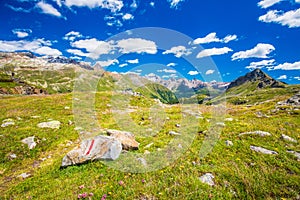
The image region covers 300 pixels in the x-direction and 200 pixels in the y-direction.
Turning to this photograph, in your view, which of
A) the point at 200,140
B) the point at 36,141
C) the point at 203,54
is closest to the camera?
the point at 200,140

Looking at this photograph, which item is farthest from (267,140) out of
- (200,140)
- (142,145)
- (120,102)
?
(120,102)

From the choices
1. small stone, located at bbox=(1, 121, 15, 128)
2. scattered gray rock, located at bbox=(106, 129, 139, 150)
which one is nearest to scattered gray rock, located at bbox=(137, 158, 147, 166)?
scattered gray rock, located at bbox=(106, 129, 139, 150)

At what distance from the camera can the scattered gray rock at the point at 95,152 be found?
1171cm

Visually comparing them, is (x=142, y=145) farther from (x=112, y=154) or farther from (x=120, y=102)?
(x=120, y=102)

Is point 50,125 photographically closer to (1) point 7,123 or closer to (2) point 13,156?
(1) point 7,123

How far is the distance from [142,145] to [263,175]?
870 centimetres

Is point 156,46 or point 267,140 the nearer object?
point 267,140

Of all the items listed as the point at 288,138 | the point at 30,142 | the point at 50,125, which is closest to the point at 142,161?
the point at 30,142

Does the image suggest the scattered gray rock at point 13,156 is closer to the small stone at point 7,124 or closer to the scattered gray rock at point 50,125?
the scattered gray rock at point 50,125

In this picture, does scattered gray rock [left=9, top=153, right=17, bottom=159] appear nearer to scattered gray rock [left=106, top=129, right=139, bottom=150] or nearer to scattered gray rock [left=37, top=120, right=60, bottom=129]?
scattered gray rock [left=37, top=120, right=60, bottom=129]

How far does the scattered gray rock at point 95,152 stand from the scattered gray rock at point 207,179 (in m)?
5.73

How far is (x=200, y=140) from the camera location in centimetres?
1542

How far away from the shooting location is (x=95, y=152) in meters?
12.1

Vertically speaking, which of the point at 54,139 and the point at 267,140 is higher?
the point at 267,140
